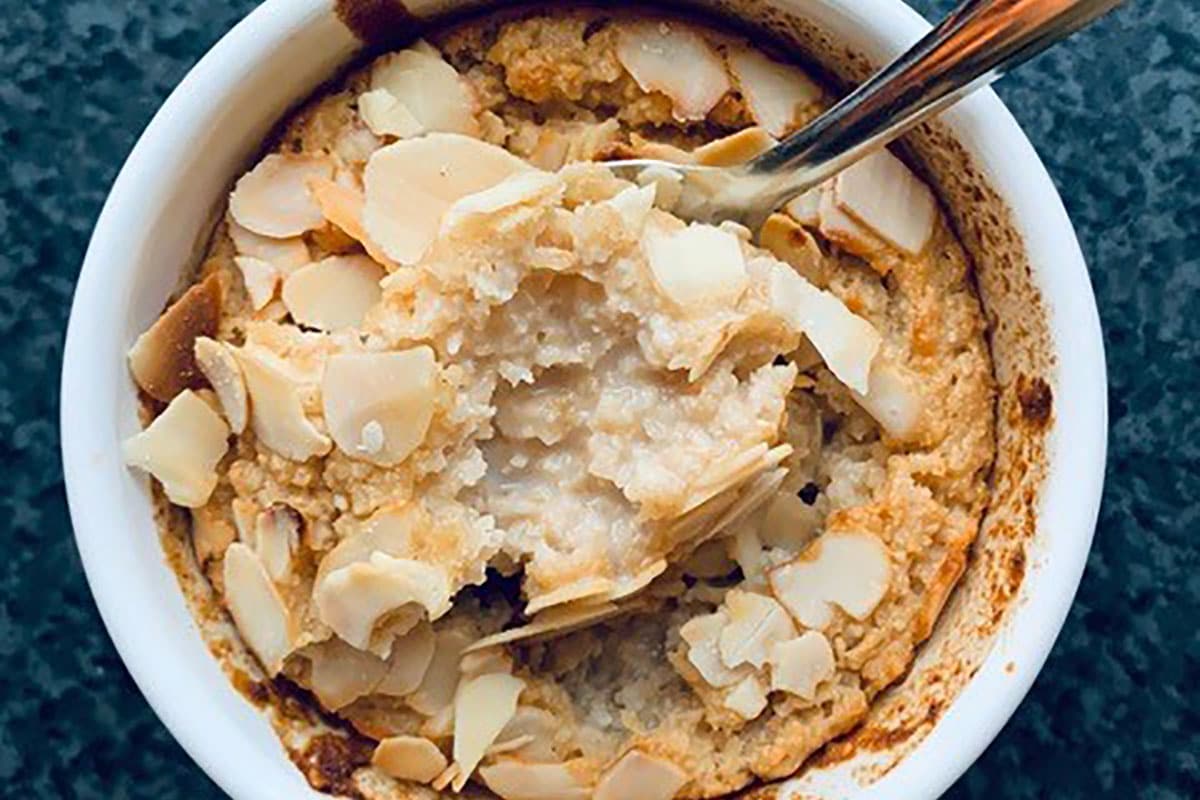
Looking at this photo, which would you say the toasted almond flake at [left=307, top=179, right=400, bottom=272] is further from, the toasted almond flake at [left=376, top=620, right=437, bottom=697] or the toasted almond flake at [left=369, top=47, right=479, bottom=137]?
the toasted almond flake at [left=376, top=620, right=437, bottom=697]

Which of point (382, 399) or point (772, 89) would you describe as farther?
point (772, 89)

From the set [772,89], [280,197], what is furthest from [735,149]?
[280,197]

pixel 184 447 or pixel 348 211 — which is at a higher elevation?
pixel 348 211

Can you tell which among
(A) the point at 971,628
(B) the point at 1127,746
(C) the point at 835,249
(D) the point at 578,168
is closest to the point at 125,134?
(D) the point at 578,168

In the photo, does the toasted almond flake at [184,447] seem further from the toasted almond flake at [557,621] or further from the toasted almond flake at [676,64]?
the toasted almond flake at [676,64]

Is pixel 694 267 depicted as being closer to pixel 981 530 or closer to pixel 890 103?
pixel 890 103

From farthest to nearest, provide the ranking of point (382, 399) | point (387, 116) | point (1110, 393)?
point (1110, 393) → point (387, 116) → point (382, 399)

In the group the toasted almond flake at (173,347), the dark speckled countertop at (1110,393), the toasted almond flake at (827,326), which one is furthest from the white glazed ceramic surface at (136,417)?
the dark speckled countertop at (1110,393)
